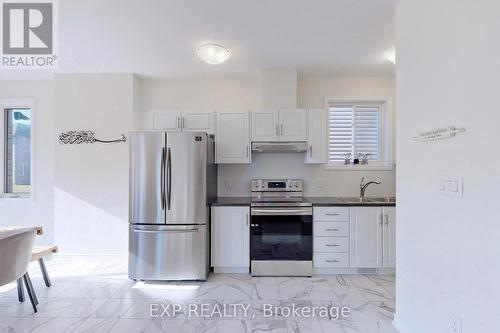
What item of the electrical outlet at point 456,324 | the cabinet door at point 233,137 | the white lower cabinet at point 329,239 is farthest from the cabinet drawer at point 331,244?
the electrical outlet at point 456,324

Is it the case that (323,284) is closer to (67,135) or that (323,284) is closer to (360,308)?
(360,308)

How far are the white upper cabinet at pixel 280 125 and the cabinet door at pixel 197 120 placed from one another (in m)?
0.57

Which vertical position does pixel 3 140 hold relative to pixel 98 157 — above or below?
above

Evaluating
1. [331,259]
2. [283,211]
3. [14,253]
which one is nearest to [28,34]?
[14,253]

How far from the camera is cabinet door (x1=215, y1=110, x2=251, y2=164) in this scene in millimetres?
3668

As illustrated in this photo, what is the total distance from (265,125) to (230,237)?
1.48m

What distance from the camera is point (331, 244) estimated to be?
3.35 m

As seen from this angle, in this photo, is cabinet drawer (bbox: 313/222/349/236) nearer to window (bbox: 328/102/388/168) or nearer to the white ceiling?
window (bbox: 328/102/388/168)

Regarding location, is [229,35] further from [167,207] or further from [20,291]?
[20,291]

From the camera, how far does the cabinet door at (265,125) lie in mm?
3635

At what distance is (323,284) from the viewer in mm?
3135

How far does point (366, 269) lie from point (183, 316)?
2.22 meters

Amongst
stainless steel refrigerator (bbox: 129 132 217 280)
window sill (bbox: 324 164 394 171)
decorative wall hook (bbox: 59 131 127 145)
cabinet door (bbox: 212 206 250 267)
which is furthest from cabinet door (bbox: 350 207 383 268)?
→ decorative wall hook (bbox: 59 131 127 145)

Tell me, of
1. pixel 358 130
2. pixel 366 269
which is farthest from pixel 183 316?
pixel 358 130
